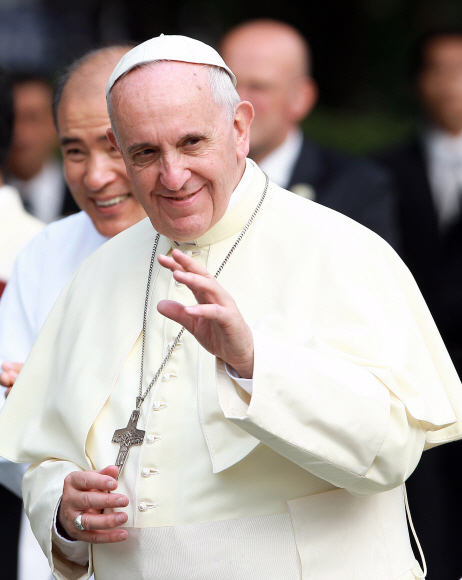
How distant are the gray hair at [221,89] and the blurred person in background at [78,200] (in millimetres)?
926

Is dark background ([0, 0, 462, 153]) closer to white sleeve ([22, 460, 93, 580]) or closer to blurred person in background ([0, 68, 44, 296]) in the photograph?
blurred person in background ([0, 68, 44, 296])

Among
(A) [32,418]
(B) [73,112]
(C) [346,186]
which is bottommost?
(C) [346,186]

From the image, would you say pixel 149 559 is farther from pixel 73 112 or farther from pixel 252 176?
pixel 73 112

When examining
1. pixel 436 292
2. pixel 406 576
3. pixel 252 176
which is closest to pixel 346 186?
pixel 436 292

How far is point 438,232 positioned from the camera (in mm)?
5301

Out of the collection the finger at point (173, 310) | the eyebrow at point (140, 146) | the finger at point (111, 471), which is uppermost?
the eyebrow at point (140, 146)

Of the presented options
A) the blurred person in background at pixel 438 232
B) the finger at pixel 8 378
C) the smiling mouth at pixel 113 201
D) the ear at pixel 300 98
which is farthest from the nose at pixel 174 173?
the ear at pixel 300 98

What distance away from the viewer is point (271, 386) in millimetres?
2096

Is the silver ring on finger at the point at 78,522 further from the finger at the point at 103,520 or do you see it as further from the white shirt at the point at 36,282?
the white shirt at the point at 36,282

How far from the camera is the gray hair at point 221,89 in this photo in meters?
2.41

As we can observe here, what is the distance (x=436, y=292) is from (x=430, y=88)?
4.80 feet

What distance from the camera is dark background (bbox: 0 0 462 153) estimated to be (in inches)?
513

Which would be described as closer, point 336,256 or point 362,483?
point 362,483

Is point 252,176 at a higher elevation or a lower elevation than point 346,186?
higher
